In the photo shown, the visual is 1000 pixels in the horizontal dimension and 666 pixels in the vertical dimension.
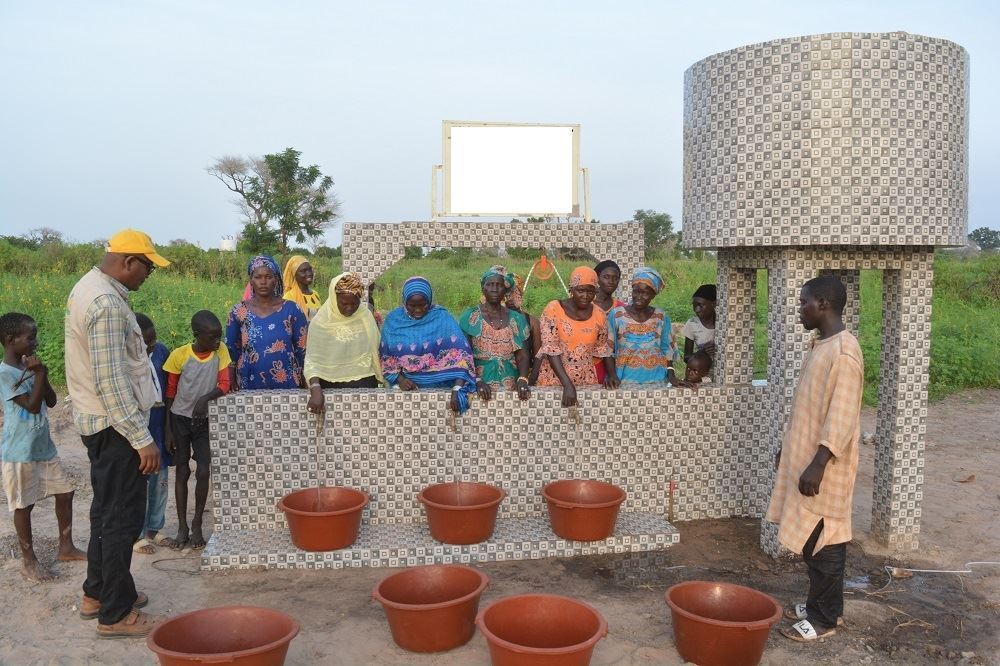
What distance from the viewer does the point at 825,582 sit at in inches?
130

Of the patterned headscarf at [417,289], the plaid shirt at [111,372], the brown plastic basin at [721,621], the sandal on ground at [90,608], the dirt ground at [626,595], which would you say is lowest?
the dirt ground at [626,595]

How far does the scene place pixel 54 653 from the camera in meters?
3.21

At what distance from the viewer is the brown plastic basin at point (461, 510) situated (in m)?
4.07

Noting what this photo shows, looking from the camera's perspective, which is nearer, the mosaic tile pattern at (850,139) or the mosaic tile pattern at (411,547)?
the mosaic tile pattern at (850,139)

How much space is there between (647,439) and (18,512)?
12.1 feet

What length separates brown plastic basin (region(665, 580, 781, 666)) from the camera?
9.66ft

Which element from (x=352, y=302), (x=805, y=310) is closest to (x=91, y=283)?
(x=352, y=302)

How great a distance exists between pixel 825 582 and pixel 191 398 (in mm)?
3630

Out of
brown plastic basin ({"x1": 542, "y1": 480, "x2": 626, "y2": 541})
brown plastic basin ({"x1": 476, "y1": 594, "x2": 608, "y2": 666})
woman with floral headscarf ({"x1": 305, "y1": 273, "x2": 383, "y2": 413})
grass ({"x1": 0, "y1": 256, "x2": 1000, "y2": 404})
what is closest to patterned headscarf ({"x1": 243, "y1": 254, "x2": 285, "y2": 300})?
woman with floral headscarf ({"x1": 305, "y1": 273, "x2": 383, "y2": 413})

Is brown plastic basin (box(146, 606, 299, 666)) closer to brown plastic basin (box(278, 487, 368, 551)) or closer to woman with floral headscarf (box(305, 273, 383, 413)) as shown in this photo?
brown plastic basin (box(278, 487, 368, 551))

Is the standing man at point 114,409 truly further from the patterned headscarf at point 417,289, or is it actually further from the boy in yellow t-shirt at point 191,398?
the patterned headscarf at point 417,289

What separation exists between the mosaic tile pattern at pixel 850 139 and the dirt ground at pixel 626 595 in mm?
1880

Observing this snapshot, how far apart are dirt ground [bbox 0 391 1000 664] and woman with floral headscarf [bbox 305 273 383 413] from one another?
1210mm

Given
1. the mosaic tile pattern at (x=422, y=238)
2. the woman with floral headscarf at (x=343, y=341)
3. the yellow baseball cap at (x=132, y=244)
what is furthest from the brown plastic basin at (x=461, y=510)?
the yellow baseball cap at (x=132, y=244)
